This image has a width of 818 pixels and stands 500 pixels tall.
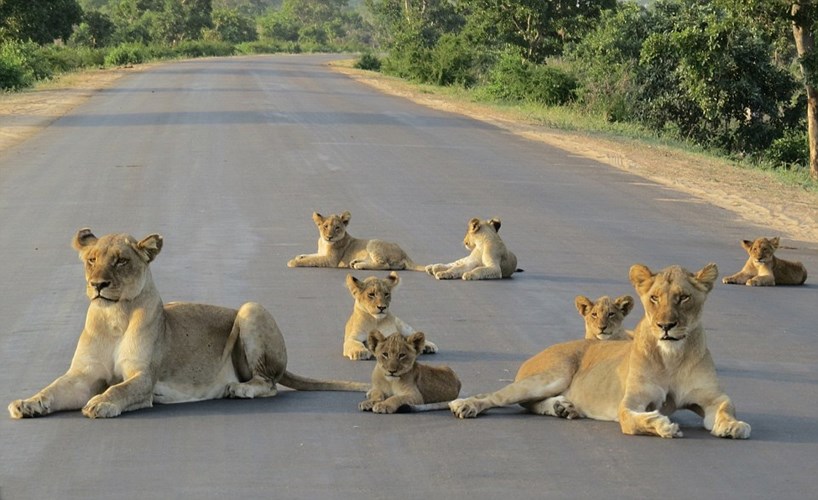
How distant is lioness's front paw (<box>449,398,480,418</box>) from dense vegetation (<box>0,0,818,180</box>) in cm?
2021

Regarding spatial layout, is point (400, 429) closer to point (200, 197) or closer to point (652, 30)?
point (200, 197)

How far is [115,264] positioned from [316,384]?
1.51 m

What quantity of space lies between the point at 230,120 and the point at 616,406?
2448 cm

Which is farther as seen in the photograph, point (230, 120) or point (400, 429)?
point (230, 120)

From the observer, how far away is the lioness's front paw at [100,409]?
7391 mm

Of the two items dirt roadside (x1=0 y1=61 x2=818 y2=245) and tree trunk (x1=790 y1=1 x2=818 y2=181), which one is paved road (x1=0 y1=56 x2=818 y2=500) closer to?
dirt roadside (x1=0 y1=61 x2=818 y2=245)

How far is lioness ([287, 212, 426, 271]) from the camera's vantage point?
13.4m

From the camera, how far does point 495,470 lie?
659 centimetres

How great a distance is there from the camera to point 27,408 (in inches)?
Result: 292

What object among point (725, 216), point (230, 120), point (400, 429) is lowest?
point (230, 120)

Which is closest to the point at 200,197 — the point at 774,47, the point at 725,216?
the point at 725,216

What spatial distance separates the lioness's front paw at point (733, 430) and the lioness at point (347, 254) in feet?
21.1

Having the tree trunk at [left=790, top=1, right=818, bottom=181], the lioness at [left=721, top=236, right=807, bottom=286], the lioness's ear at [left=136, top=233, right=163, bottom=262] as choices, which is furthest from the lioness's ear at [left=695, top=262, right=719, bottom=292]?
the tree trunk at [left=790, top=1, right=818, bottom=181]

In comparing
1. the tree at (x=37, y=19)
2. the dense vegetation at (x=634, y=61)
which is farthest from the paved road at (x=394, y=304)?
the tree at (x=37, y=19)
